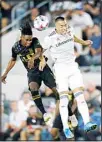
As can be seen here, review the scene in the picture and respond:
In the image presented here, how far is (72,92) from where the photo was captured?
36.8 feet

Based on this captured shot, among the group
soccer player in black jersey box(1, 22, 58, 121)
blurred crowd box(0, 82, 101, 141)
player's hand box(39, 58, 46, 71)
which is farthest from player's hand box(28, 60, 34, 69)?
blurred crowd box(0, 82, 101, 141)

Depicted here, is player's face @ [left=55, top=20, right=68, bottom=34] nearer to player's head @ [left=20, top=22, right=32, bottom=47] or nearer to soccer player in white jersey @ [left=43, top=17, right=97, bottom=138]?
soccer player in white jersey @ [left=43, top=17, right=97, bottom=138]

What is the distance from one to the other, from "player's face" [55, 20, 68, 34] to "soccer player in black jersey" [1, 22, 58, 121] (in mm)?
356

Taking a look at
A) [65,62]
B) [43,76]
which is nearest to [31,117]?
[43,76]

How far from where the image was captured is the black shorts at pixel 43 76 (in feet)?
35.9

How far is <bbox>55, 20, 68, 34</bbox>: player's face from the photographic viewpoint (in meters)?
10.5

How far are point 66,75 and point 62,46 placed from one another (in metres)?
0.42

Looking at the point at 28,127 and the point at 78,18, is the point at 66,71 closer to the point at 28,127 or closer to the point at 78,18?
the point at 28,127

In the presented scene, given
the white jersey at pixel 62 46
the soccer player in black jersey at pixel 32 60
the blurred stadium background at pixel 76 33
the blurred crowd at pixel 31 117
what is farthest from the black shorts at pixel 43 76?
the blurred stadium background at pixel 76 33

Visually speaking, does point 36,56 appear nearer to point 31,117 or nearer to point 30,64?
point 30,64

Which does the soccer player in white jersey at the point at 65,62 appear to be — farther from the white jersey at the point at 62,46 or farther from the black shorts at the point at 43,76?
the black shorts at the point at 43,76

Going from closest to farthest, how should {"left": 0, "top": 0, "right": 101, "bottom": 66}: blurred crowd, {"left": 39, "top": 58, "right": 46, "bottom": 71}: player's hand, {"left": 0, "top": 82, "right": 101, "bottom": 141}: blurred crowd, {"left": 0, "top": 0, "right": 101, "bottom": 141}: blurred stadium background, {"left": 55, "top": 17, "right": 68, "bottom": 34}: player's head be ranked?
{"left": 55, "top": 17, "right": 68, "bottom": 34}: player's head → {"left": 39, "top": 58, "right": 46, "bottom": 71}: player's hand → {"left": 0, "top": 82, "right": 101, "bottom": 141}: blurred crowd → {"left": 0, "top": 0, "right": 101, "bottom": 141}: blurred stadium background → {"left": 0, "top": 0, "right": 101, "bottom": 66}: blurred crowd

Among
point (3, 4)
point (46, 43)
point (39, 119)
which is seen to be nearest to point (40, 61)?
point (46, 43)

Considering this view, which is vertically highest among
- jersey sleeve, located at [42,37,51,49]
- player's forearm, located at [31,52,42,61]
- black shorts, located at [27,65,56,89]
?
jersey sleeve, located at [42,37,51,49]
